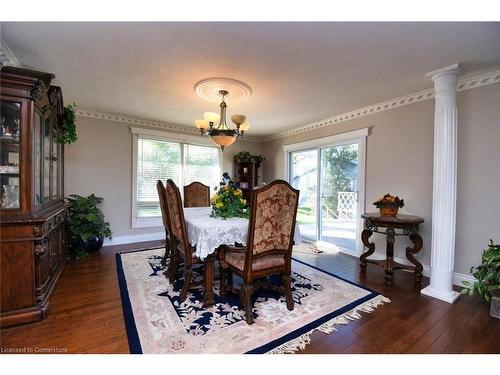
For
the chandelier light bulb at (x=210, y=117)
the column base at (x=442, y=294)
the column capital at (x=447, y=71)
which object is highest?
the column capital at (x=447, y=71)

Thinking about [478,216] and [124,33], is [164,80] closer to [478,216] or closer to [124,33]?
[124,33]

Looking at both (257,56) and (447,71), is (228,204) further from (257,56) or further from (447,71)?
(447,71)

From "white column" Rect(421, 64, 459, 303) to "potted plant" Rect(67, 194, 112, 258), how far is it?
4339mm

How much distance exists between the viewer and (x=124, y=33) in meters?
1.78

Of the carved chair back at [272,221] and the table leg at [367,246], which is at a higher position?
the carved chair back at [272,221]

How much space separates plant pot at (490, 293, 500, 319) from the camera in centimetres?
196

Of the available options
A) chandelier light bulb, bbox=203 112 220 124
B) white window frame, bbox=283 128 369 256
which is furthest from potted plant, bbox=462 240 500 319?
chandelier light bulb, bbox=203 112 220 124

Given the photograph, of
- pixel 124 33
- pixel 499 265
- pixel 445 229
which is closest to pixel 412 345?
pixel 499 265

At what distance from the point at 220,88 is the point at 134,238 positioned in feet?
10.7

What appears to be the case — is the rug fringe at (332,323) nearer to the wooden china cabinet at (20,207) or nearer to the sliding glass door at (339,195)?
the sliding glass door at (339,195)

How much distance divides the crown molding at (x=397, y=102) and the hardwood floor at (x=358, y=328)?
2.29 m

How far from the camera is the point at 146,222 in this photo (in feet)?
14.6

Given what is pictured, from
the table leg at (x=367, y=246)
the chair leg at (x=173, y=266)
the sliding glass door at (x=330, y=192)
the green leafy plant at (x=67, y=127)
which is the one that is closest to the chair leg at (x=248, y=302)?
the chair leg at (x=173, y=266)

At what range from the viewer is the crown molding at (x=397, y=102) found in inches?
96.4
